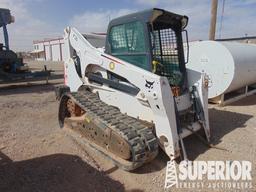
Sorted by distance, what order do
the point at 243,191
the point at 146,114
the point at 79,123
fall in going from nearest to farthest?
the point at 243,191
the point at 146,114
the point at 79,123

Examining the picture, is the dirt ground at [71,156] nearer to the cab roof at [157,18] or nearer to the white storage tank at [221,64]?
the white storage tank at [221,64]

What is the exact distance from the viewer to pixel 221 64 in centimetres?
734

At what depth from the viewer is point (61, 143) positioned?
15.4 ft

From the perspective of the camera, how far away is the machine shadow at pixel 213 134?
153 inches

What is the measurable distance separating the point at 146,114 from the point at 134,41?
128cm

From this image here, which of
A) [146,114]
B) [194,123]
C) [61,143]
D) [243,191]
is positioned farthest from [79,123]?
[243,191]

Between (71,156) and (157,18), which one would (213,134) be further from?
(71,156)

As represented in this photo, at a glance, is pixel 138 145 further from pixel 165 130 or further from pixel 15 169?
pixel 15 169

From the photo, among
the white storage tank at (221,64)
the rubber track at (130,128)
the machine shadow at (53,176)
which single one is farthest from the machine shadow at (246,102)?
the machine shadow at (53,176)

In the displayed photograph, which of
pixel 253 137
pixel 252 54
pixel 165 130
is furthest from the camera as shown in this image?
pixel 252 54

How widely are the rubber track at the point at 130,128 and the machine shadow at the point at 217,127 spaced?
99 cm

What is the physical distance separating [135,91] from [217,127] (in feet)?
8.81

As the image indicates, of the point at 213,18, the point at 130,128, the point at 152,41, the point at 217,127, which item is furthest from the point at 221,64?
the point at 213,18

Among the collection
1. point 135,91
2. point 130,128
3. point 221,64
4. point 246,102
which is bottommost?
point 246,102
